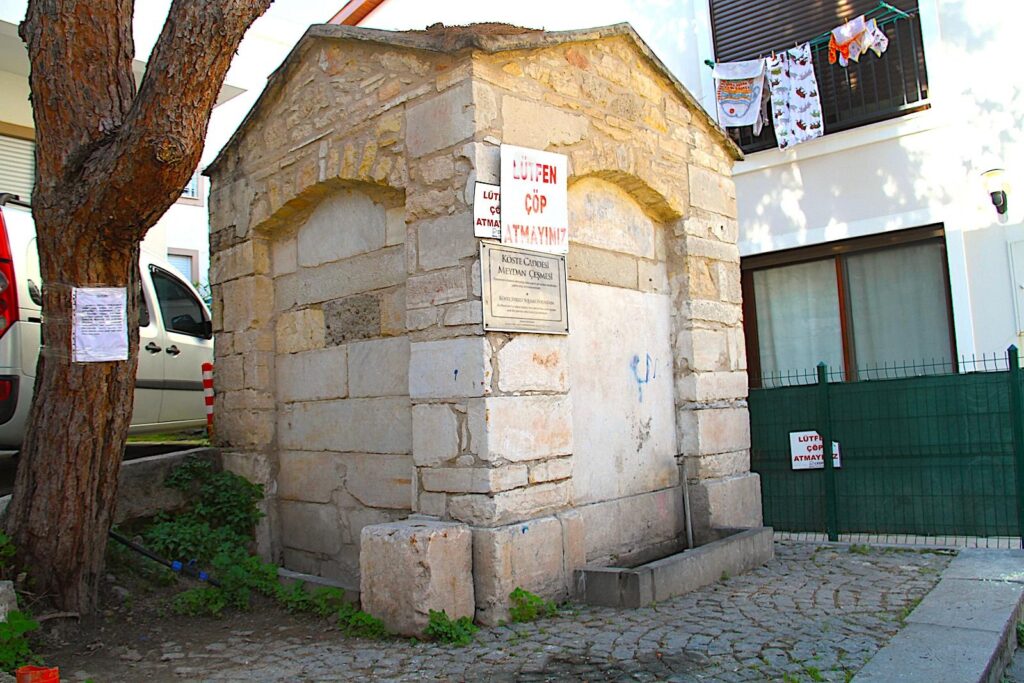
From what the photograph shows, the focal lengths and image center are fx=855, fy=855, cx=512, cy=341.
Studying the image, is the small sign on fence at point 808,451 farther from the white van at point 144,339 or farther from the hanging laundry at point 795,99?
the white van at point 144,339

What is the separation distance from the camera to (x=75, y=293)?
15.2 ft

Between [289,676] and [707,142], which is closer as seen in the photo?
[289,676]

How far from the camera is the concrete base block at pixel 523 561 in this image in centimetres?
452

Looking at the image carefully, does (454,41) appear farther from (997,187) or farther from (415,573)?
(997,187)

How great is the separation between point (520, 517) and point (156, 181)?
261 centimetres

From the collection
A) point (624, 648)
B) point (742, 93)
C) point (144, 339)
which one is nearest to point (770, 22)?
point (742, 93)

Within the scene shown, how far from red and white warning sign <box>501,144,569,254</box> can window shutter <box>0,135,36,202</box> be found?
29.0 feet

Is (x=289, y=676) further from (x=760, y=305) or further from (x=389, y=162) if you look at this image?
(x=760, y=305)

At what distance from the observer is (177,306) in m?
7.74

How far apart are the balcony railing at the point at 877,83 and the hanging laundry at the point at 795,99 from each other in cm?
21

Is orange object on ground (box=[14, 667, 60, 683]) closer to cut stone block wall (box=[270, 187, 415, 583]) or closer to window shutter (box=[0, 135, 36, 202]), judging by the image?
cut stone block wall (box=[270, 187, 415, 583])

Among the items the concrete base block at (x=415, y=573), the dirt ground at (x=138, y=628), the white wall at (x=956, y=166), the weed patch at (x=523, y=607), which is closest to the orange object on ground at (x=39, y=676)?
the dirt ground at (x=138, y=628)

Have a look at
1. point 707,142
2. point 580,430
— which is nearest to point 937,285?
point 707,142

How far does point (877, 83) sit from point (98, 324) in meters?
8.63
